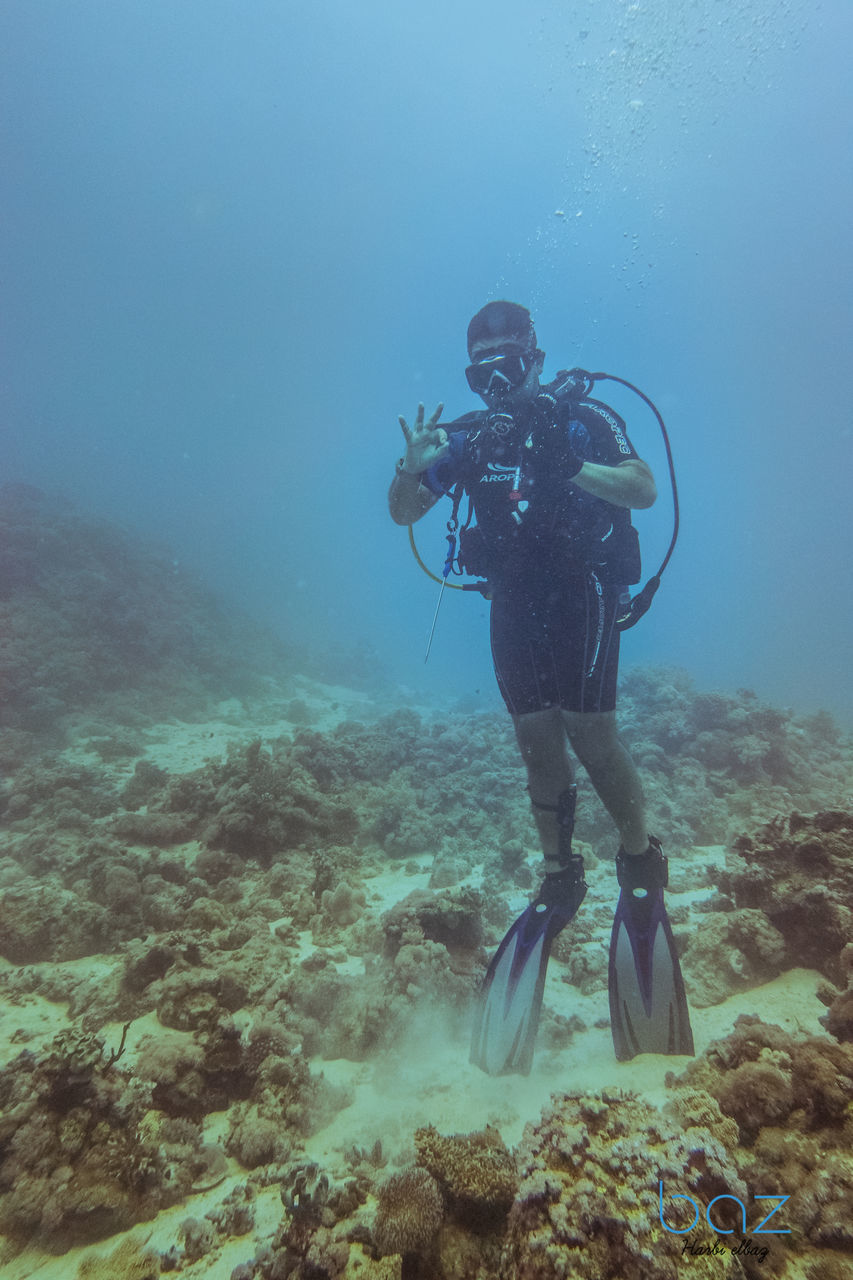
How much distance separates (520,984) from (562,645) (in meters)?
2.01

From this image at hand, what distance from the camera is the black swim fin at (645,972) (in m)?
2.76

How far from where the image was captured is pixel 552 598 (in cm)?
337

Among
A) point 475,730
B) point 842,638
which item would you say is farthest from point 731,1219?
point 842,638

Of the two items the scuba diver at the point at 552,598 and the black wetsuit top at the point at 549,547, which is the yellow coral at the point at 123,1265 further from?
the black wetsuit top at the point at 549,547

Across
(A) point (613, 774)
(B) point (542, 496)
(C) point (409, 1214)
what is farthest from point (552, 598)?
(C) point (409, 1214)

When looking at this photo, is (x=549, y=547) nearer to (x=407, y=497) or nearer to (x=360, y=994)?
(x=407, y=497)

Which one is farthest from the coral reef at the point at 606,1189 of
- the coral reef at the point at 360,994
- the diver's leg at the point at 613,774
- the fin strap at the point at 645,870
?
the diver's leg at the point at 613,774

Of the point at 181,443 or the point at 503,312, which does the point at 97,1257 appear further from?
the point at 181,443

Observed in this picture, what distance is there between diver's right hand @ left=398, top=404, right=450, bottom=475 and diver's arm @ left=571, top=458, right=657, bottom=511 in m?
0.94

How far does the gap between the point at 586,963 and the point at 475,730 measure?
326 inches
